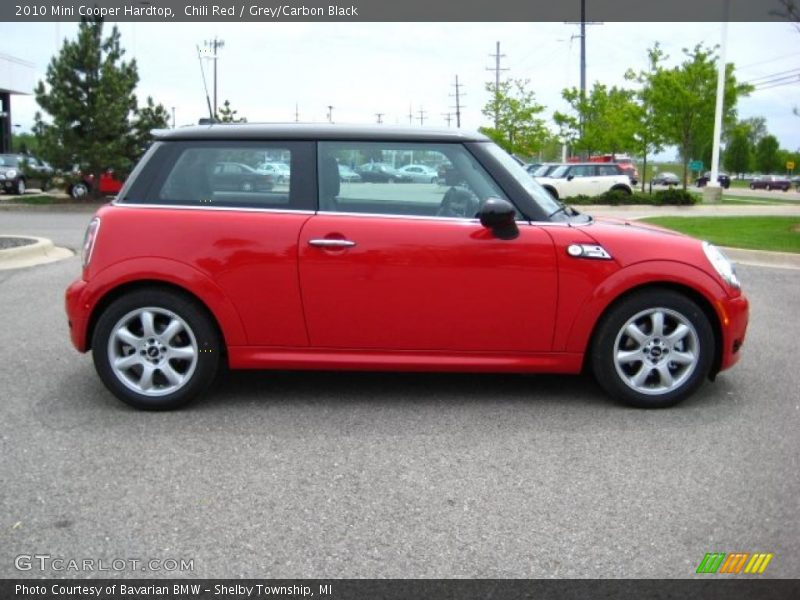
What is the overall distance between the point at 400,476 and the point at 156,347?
1797mm

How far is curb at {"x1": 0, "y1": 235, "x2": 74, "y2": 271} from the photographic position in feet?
35.1

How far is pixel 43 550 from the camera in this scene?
3043 millimetres

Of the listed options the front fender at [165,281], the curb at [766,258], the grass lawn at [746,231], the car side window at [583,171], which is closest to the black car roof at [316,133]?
the front fender at [165,281]

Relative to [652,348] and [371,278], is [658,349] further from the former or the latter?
[371,278]

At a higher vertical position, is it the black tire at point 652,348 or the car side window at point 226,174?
the car side window at point 226,174

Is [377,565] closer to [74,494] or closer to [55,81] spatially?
[74,494]

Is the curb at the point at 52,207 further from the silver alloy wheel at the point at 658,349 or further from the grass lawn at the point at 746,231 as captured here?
the silver alloy wheel at the point at 658,349

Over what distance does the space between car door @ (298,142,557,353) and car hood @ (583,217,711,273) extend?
368 millimetres

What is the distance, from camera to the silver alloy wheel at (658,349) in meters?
4.66

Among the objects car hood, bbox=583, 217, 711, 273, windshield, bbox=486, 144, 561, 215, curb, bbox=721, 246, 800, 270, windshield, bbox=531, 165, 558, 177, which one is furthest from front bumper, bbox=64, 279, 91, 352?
windshield, bbox=531, 165, 558, 177

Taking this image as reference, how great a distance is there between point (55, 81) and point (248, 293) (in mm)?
22232

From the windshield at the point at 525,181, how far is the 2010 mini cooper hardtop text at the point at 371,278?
0.04 meters

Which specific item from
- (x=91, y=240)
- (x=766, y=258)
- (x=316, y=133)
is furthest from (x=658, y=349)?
(x=766, y=258)

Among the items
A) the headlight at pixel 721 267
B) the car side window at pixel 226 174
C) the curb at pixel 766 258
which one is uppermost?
the car side window at pixel 226 174
